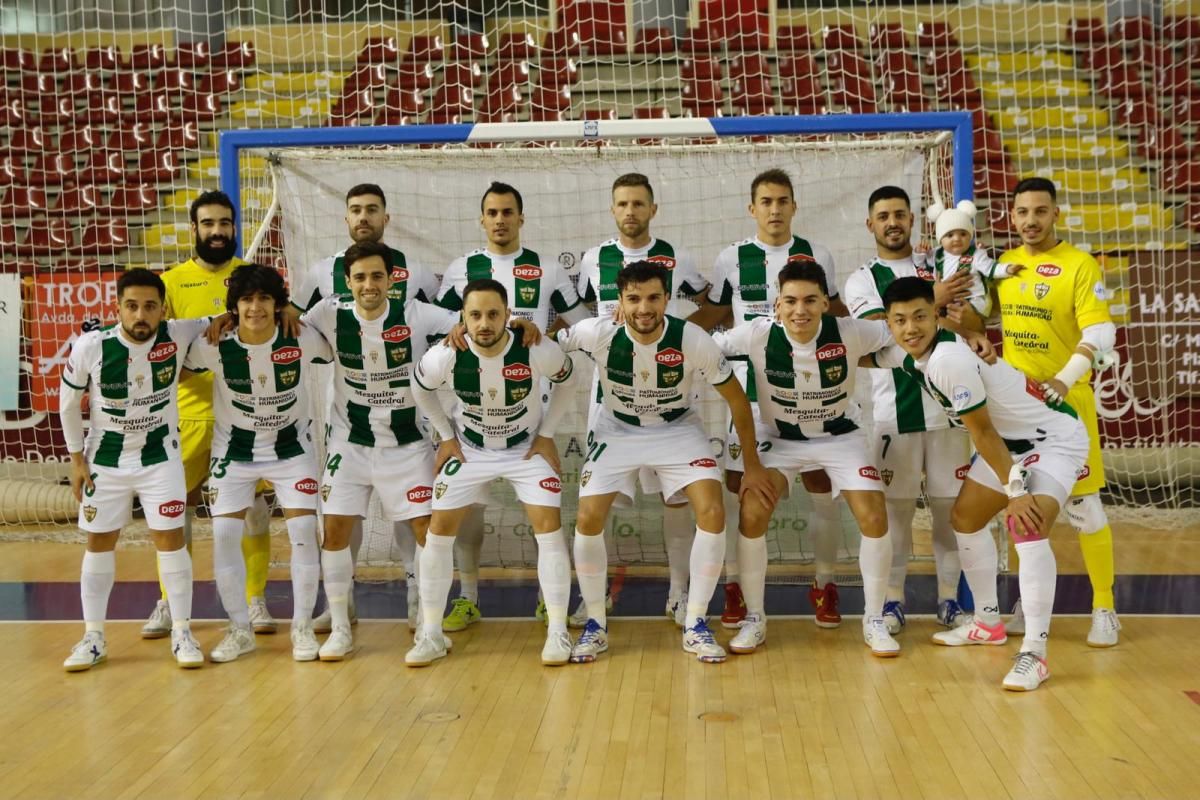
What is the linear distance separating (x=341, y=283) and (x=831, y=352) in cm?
232

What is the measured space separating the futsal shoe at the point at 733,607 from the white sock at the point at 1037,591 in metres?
1.29

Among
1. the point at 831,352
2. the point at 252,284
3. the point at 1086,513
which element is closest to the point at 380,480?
the point at 252,284

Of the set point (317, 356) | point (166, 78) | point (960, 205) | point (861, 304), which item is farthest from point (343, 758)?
point (166, 78)

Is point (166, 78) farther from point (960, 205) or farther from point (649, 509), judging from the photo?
point (960, 205)

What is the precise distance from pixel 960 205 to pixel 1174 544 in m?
3.05

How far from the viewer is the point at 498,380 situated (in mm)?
4594

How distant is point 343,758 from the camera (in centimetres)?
341

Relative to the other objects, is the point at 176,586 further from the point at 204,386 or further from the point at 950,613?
the point at 950,613

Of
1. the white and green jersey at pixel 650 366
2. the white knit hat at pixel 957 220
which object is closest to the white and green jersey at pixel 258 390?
the white and green jersey at pixel 650 366

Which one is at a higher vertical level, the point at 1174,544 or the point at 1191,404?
the point at 1191,404

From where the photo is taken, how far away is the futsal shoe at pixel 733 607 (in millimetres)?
4961

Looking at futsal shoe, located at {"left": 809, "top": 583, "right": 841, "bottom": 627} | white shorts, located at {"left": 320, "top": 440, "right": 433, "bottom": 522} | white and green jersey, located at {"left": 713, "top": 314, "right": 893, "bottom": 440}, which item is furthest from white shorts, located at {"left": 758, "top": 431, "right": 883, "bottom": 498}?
white shorts, located at {"left": 320, "top": 440, "right": 433, "bottom": 522}

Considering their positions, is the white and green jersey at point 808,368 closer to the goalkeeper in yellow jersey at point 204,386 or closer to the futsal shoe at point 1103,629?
the futsal shoe at point 1103,629

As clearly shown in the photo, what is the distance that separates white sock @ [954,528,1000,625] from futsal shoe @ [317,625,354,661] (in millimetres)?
2554
